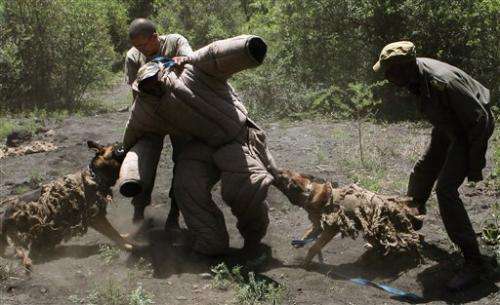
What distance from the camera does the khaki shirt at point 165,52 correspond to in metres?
6.41

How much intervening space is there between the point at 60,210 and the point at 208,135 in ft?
4.79

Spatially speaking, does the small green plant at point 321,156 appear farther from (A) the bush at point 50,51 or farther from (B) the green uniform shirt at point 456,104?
(A) the bush at point 50,51

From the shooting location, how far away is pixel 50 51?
13.1m

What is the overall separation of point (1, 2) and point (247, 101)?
5127 mm

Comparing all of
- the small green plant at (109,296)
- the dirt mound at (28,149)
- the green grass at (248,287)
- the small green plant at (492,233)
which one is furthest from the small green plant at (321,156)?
the small green plant at (109,296)

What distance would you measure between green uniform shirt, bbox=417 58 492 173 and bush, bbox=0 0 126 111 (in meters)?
9.06

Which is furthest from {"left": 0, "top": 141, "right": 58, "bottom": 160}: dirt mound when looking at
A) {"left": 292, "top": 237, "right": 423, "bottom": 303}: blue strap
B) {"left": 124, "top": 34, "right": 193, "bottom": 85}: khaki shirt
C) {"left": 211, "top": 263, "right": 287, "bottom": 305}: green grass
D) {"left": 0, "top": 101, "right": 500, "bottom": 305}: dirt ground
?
{"left": 292, "top": 237, "right": 423, "bottom": 303}: blue strap

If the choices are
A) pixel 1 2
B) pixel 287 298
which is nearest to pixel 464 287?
pixel 287 298

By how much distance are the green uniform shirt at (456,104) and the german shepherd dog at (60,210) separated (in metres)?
2.72

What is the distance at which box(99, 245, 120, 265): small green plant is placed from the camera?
5.92 meters

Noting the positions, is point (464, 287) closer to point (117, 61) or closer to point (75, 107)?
point (75, 107)

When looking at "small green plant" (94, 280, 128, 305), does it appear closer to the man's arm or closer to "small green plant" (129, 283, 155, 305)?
"small green plant" (129, 283, 155, 305)

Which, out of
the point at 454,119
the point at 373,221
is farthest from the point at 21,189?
the point at 454,119

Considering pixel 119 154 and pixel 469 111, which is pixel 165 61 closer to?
pixel 119 154
